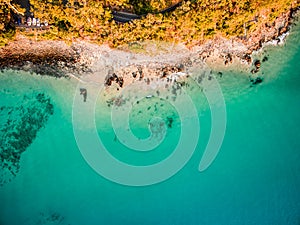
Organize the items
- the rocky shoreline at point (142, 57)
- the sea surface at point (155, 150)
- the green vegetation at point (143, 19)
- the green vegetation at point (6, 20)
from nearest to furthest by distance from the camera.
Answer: the green vegetation at point (6, 20) → the green vegetation at point (143, 19) → the rocky shoreline at point (142, 57) → the sea surface at point (155, 150)

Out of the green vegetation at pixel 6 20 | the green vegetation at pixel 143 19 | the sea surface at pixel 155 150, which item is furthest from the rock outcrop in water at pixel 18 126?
the green vegetation at pixel 143 19

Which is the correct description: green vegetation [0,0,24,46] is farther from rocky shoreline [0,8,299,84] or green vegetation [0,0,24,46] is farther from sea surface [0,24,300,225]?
sea surface [0,24,300,225]

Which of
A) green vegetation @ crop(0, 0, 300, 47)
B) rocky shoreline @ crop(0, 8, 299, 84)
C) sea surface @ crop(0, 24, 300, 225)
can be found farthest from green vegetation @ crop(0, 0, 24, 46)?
sea surface @ crop(0, 24, 300, 225)

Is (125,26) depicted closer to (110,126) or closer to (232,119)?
(110,126)

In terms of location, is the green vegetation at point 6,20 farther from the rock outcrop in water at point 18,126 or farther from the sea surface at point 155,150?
the rock outcrop in water at point 18,126

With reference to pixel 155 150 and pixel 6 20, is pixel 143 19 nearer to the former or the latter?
pixel 6 20

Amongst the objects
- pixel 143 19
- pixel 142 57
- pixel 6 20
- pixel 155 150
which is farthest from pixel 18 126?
pixel 143 19

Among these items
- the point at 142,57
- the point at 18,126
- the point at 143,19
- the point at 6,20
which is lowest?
the point at 18,126
